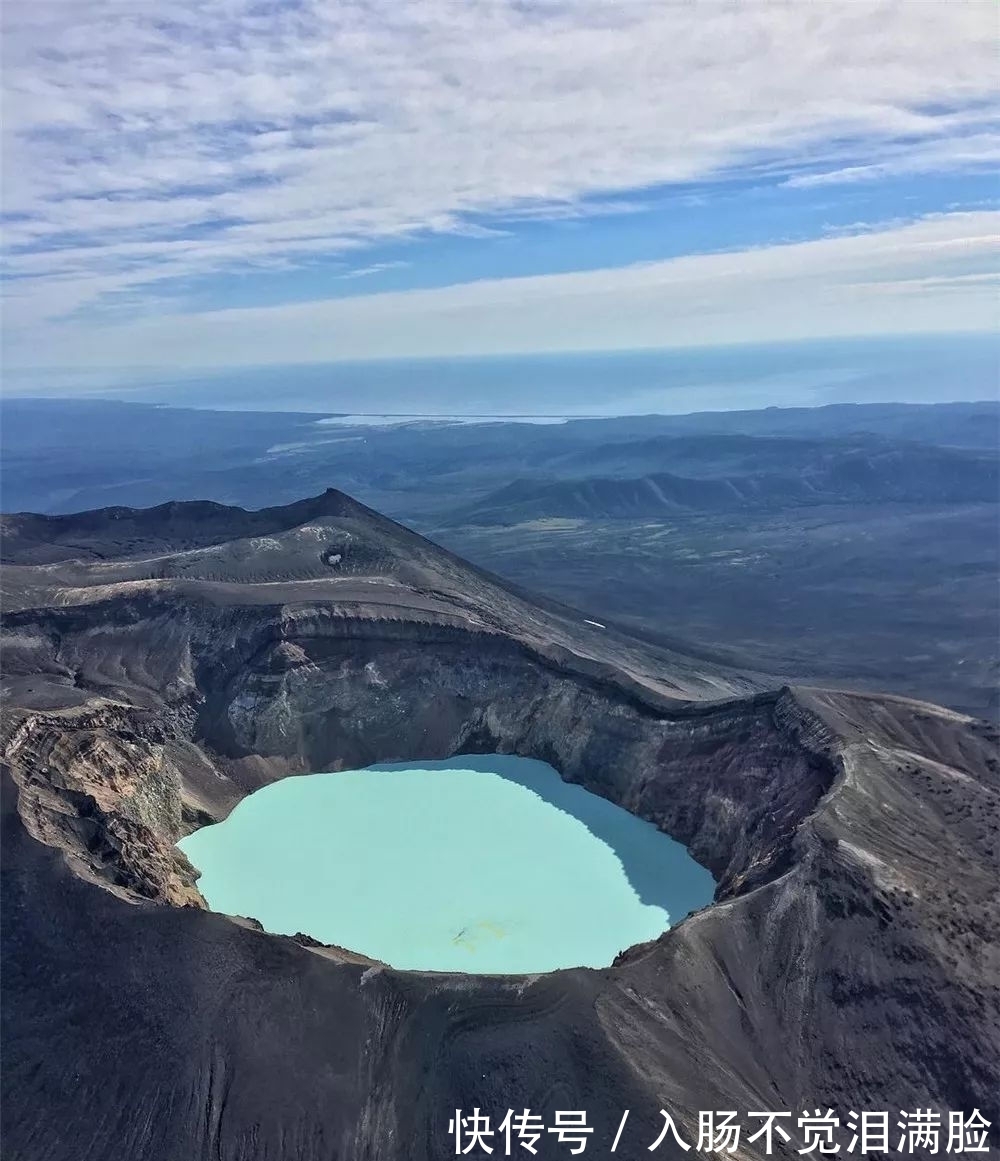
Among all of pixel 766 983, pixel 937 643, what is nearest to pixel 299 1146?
pixel 766 983

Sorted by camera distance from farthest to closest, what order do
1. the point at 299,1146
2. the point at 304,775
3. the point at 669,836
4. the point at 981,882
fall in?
the point at 304,775, the point at 669,836, the point at 981,882, the point at 299,1146

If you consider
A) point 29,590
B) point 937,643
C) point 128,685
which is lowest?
point 937,643

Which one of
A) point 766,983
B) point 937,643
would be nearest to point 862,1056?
point 766,983

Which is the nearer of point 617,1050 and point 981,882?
point 617,1050

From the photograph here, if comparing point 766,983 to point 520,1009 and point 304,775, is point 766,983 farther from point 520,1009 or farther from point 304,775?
point 304,775

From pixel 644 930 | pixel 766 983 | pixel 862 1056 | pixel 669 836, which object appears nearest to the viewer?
pixel 862 1056

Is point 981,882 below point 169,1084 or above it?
above
